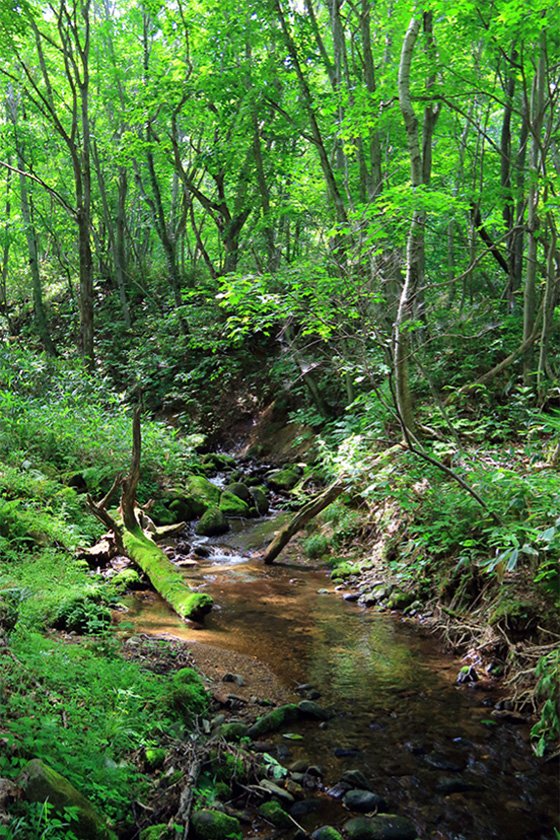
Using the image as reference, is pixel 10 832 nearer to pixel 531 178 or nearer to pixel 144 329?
pixel 531 178

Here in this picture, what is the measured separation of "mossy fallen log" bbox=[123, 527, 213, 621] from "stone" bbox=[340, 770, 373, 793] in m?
2.97

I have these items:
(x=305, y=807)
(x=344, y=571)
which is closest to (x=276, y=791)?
(x=305, y=807)

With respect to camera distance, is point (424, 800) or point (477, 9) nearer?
point (424, 800)

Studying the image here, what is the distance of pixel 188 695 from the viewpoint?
4.21 meters

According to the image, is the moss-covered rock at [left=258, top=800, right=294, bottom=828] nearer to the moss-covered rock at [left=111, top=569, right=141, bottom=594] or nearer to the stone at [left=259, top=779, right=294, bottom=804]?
the stone at [left=259, top=779, right=294, bottom=804]

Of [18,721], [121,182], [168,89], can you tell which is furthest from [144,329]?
[18,721]

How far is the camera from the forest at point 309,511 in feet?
11.4

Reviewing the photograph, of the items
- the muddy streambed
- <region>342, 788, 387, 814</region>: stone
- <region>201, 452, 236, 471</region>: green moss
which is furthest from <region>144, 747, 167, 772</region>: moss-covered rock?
<region>201, 452, 236, 471</region>: green moss

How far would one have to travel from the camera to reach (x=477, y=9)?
767 cm

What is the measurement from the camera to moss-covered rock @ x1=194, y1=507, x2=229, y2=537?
10797 millimetres

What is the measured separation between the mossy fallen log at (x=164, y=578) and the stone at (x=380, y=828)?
3.38m

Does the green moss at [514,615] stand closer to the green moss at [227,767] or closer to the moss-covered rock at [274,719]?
the moss-covered rock at [274,719]

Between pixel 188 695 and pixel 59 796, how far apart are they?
1.67 meters

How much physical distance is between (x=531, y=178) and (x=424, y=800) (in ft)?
25.8
